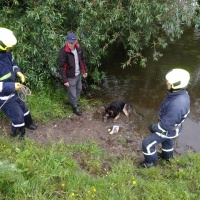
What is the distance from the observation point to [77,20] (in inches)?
259

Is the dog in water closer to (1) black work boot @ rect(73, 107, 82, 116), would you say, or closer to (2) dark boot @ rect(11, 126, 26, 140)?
(1) black work boot @ rect(73, 107, 82, 116)

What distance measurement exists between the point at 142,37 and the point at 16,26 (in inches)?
116

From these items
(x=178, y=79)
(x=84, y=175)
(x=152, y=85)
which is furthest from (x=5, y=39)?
(x=152, y=85)

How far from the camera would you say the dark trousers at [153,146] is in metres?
4.75

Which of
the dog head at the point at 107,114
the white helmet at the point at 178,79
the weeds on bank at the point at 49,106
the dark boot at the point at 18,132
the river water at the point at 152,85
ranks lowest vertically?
the river water at the point at 152,85

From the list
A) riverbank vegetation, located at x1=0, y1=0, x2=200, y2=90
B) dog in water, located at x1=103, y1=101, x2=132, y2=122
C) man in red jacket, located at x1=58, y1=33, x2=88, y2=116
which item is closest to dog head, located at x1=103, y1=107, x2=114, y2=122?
dog in water, located at x1=103, y1=101, x2=132, y2=122

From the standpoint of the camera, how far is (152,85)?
8.06 metres

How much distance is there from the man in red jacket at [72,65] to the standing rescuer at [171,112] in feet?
6.94

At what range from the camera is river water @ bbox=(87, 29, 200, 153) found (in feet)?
21.3

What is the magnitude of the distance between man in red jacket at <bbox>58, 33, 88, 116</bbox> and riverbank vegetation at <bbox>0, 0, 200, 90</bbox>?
48 cm

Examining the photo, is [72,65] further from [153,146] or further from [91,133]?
[153,146]

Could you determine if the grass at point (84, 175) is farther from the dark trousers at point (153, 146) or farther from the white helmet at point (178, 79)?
the white helmet at point (178, 79)

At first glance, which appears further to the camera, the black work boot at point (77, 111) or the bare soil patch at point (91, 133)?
the black work boot at point (77, 111)

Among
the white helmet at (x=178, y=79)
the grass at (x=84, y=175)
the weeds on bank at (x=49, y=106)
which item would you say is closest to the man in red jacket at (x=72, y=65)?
the weeds on bank at (x=49, y=106)
